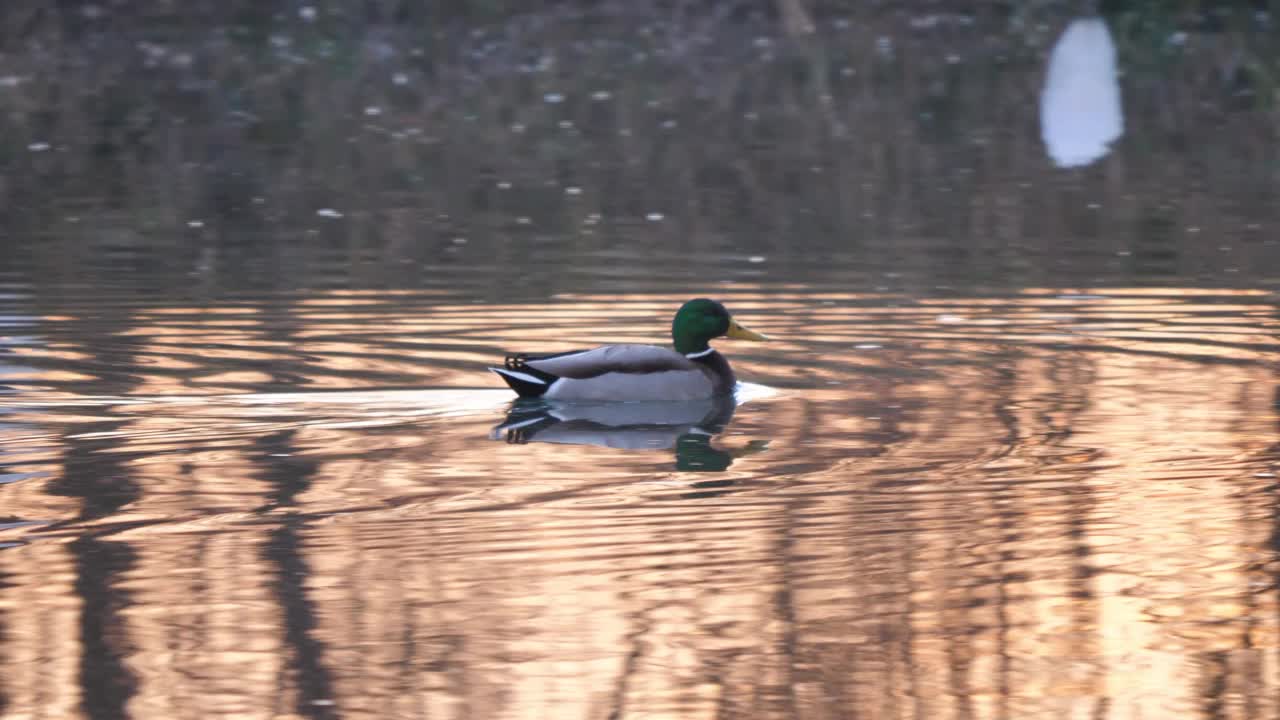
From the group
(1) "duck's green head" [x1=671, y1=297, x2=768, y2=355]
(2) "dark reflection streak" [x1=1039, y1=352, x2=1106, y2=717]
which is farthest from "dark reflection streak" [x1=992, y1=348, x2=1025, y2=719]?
(1) "duck's green head" [x1=671, y1=297, x2=768, y2=355]

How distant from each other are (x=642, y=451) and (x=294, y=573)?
2.50 metres

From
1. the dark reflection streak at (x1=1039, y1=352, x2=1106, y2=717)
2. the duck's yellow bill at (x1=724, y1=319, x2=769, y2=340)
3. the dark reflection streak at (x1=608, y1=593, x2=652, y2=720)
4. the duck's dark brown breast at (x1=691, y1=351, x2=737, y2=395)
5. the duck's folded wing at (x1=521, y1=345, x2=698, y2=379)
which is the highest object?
the duck's yellow bill at (x1=724, y1=319, x2=769, y2=340)

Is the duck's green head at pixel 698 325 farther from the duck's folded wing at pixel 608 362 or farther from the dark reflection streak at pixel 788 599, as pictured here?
the dark reflection streak at pixel 788 599

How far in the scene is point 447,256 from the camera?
1537cm

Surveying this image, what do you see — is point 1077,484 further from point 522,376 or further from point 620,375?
point 522,376

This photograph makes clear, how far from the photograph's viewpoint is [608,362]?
10336 millimetres

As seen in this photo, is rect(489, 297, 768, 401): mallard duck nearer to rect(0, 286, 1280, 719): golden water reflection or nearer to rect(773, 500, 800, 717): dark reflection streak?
rect(0, 286, 1280, 719): golden water reflection

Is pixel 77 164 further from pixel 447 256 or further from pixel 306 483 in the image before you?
pixel 306 483

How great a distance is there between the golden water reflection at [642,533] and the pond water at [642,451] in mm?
24

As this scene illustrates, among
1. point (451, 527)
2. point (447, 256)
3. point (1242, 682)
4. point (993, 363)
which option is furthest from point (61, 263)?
point (1242, 682)

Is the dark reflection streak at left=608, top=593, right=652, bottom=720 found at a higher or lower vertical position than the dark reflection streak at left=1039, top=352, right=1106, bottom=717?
lower

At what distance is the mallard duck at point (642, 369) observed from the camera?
10.3 m

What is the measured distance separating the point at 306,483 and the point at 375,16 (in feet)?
121

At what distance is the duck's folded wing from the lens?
404 inches
